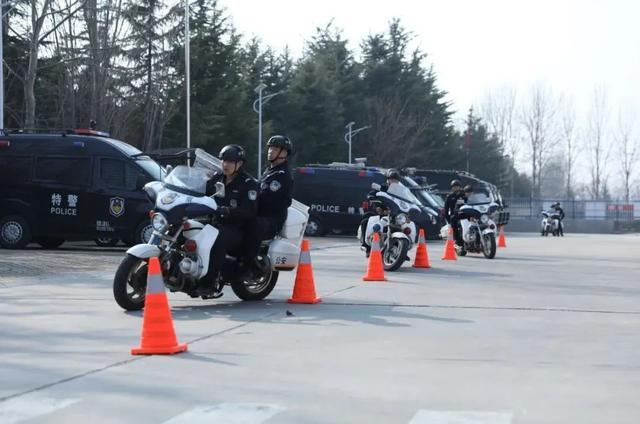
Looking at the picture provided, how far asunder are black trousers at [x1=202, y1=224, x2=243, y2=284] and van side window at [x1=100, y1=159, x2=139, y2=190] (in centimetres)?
1227

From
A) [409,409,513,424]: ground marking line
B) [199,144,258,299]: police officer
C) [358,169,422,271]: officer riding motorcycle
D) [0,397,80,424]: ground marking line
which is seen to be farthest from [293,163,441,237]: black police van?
[409,409,513,424]: ground marking line

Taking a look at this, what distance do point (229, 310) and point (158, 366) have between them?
151 inches

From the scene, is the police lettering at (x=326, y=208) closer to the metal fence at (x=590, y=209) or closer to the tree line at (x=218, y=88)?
the tree line at (x=218, y=88)

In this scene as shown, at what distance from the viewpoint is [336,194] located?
3750 centimetres

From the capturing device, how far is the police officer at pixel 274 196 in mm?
12273

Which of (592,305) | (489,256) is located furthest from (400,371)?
(489,256)

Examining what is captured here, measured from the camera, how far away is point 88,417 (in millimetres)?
6156

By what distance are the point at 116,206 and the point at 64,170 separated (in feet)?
4.84

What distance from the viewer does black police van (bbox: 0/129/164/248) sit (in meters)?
23.6

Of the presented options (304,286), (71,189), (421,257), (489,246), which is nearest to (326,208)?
(489,246)

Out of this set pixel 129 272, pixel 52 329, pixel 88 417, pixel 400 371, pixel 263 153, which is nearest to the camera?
pixel 88 417

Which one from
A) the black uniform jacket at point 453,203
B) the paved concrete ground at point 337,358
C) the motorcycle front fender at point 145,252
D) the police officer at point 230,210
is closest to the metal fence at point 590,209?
the black uniform jacket at point 453,203

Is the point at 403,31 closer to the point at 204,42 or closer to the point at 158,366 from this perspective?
the point at 204,42

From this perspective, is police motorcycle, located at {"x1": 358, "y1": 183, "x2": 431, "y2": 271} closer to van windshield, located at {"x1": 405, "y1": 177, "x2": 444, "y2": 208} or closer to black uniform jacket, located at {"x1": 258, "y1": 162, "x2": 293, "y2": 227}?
black uniform jacket, located at {"x1": 258, "y1": 162, "x2": 293, "y2": 227}
